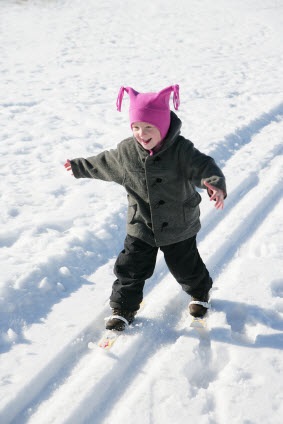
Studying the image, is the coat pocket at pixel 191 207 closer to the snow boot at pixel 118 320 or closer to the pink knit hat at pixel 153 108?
the pink knit hat at pixel 153 108

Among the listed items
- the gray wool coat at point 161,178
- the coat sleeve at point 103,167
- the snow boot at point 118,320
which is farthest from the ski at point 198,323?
the coat sleeve at point 103,167

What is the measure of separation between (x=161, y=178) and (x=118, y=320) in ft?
2.95

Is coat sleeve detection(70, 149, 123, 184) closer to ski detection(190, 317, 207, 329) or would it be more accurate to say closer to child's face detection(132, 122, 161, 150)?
child's face detection(132, 122, 161, 150)

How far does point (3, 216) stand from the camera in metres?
4.27

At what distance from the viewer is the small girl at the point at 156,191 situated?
2.58m

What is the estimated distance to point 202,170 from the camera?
2.59 meters

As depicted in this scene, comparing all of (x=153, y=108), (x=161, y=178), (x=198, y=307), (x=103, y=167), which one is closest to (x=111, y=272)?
(x=198, y=307)

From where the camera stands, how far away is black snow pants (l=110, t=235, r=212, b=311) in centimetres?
290

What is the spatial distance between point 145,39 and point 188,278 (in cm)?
1028

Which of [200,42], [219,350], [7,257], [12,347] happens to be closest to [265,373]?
[219,350]

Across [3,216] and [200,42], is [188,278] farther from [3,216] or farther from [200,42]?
[200,42]

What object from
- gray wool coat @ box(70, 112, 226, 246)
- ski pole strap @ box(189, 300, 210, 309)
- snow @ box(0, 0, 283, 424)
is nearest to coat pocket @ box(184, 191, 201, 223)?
gray wool coat @ box(70, 112, 226, 246)

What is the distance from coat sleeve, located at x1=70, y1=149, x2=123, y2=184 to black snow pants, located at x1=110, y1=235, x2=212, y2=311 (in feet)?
1.23

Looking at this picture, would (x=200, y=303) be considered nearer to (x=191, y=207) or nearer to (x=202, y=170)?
(x=191, y=207)
